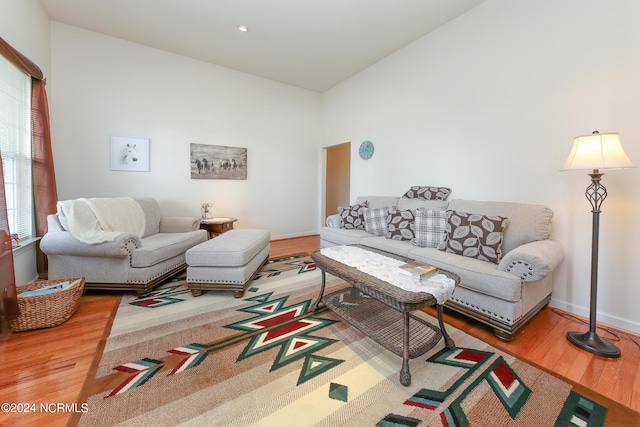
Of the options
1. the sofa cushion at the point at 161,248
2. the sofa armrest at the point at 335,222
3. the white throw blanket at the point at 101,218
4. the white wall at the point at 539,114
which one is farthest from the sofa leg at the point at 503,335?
the white throw blanket at the point at 101,218

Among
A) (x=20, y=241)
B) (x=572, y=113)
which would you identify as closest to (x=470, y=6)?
(x=572, y=113)

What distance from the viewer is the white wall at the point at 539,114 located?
6.25 feet

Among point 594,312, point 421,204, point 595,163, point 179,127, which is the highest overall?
point 179,127

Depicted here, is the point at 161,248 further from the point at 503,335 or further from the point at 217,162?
the point at 503,335

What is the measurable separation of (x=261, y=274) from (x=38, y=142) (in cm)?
273

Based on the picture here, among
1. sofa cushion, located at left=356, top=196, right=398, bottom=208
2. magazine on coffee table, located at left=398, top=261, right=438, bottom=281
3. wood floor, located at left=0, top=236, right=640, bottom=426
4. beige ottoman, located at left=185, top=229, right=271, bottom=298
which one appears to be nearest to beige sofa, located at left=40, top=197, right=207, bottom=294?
wood floor, located at left=0, top=236, right=640, bottom=426

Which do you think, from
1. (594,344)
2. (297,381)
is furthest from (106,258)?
(594,344)

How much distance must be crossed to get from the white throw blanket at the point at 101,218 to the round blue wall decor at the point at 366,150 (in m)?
3.38

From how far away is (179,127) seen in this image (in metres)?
3.89

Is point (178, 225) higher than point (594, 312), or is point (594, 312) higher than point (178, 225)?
point (178, 225)

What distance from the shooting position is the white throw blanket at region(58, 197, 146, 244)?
2301mm

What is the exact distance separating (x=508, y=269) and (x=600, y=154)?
92cm

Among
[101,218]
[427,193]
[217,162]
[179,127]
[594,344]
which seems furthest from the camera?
[217,162]

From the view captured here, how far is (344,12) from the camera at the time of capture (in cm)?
283
